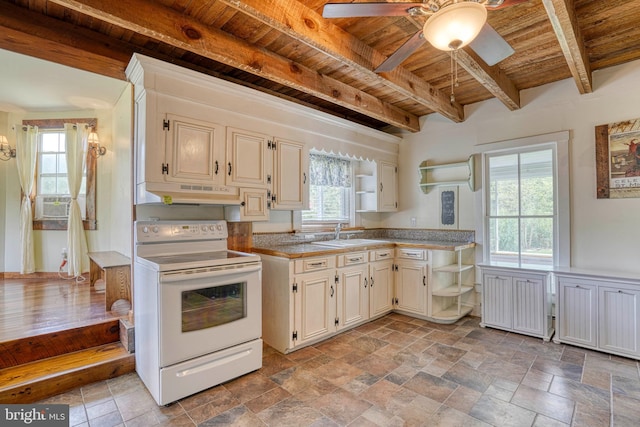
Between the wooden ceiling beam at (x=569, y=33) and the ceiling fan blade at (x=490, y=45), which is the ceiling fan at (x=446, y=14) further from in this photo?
the wooden ceiling beam at (x=569, y=33)

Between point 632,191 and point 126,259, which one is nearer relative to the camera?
point 632,191

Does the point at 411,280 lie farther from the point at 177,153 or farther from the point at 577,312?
the point at 177,153

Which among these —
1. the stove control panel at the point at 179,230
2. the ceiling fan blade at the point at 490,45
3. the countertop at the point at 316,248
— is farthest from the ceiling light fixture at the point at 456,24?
the stove control panel at the point at 179,230

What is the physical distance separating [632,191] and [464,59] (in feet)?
7.04

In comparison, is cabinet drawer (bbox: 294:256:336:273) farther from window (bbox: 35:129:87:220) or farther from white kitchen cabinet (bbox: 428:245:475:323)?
window (bbox: 35:129:87:220)

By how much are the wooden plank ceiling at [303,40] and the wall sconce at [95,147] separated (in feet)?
7.94

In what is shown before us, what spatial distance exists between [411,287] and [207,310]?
96.3 inches


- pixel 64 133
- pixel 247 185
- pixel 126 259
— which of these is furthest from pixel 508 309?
pixel 64 133

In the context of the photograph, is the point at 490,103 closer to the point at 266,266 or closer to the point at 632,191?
the point at 632,191

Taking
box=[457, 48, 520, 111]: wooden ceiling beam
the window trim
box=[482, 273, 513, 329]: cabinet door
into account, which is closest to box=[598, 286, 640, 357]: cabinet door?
box=[482, 273, 513, 329]: cabinet door

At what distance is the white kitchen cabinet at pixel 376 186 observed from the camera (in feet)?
14.0

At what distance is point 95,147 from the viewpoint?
14.5 ft

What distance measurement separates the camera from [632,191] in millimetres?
2857

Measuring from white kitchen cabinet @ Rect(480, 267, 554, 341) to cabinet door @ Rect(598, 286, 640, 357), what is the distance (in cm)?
42
